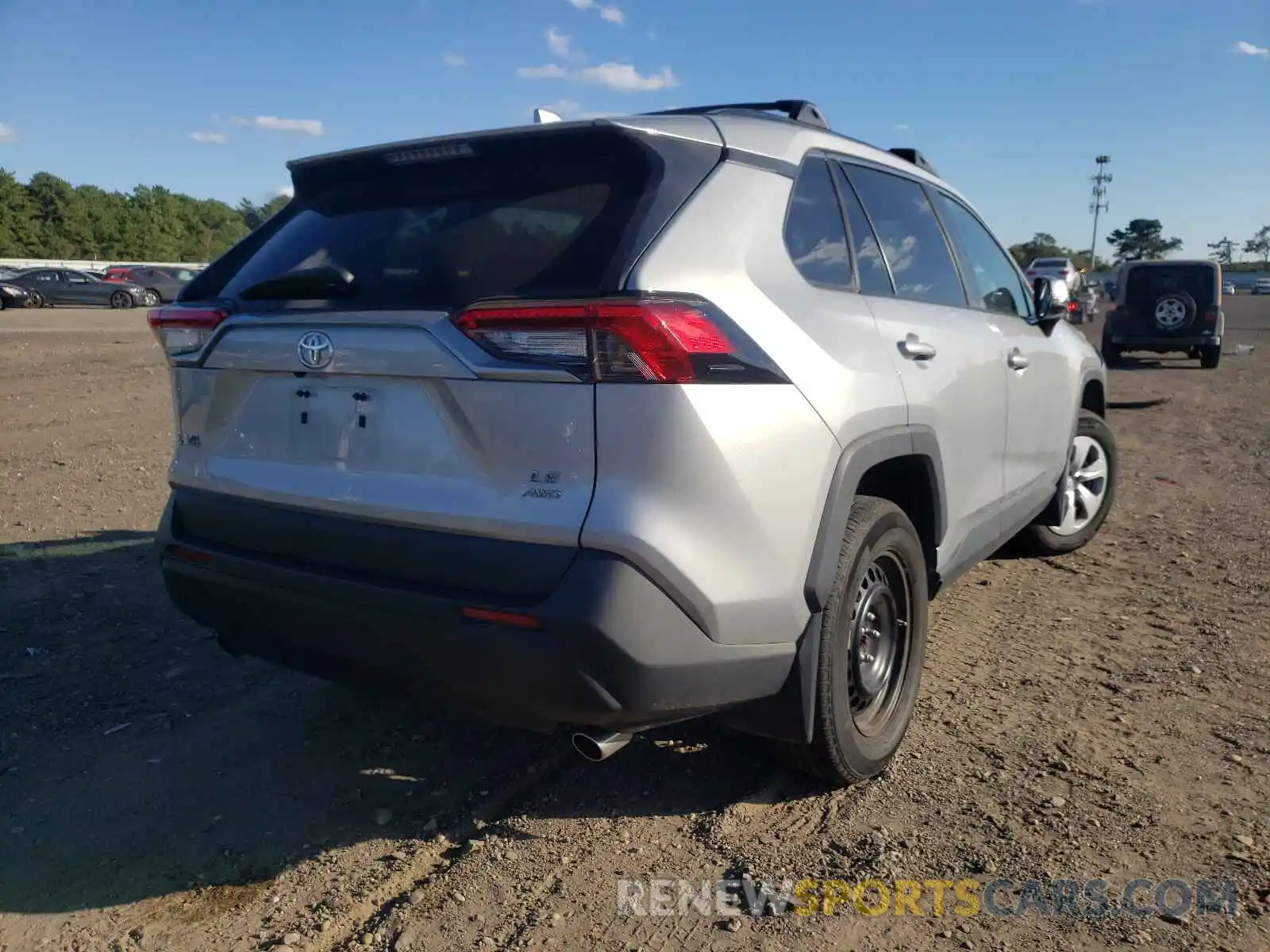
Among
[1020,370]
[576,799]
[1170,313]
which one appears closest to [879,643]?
[576,799]

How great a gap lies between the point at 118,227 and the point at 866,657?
8835 cm

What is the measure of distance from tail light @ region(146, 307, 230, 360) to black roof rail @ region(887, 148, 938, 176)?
2731 millimetres

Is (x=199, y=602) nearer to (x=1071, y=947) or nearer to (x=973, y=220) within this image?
(x=1071, y=947)

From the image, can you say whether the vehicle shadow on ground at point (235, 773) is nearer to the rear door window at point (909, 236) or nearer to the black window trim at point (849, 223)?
the black window trim at point (849, 223)

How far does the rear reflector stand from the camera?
2.29m

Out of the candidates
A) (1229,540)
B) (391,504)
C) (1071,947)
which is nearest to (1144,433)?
(1229,540)

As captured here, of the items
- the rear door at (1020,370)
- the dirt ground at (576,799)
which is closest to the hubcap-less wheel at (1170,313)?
the dirt ground at (576,799)

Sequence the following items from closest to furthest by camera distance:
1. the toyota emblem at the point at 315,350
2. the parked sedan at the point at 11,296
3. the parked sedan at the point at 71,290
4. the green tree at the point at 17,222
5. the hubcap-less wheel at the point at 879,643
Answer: the toyota emblem at the point at 315,350, the hubcap-less wheel at the point at 879,643, the parked sedan at the point at 11,296, the parked sedan at the point at 71,290, the green tree at the point at 17,222

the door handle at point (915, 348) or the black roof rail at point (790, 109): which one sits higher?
the black roof rail at point (790, 109)

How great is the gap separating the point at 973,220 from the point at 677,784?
294cm

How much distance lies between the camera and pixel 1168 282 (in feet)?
54.9

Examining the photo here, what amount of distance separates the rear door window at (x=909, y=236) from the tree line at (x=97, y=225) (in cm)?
6866

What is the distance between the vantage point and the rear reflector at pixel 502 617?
2.29 metres

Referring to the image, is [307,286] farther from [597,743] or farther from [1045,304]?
[1045,304]
